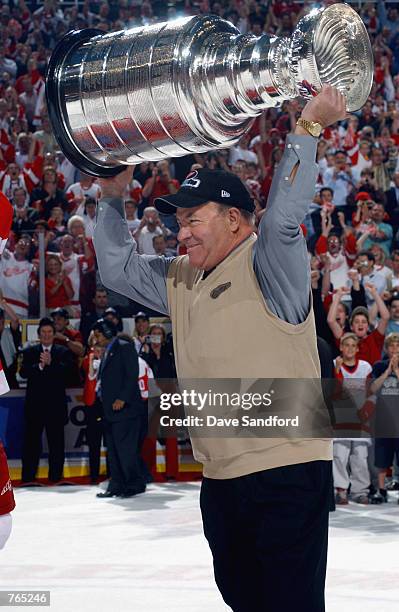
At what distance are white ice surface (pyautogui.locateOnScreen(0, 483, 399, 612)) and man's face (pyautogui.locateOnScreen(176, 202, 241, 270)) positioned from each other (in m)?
2.79

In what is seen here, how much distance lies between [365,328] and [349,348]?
761 millimetres

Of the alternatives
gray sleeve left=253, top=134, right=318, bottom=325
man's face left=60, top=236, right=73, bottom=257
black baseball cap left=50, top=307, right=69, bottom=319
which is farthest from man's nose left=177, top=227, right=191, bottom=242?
man's face left=60, top=236, right=73, bottom=257

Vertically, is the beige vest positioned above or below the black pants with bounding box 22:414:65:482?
above

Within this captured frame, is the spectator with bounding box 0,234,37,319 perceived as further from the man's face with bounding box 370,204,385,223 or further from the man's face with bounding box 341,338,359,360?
the man's face with bounding box 370,204,385,223

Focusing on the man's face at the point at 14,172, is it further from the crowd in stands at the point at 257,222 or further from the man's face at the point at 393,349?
the man's face at the point at 393,349

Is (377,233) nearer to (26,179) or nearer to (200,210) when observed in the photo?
(26,179)

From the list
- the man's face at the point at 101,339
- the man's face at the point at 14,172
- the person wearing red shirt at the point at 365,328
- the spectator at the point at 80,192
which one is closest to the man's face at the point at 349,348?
the person wearing red shirt at the point at 365,328

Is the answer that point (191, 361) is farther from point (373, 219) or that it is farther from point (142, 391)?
point (373, 219)

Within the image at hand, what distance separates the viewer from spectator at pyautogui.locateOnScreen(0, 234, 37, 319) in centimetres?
1195

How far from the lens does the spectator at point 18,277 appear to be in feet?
39.2

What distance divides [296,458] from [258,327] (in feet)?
1.37

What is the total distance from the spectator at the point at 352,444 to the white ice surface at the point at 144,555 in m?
0.30

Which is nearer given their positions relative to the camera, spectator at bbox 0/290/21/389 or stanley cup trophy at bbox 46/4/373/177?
stanley cup trophy at bbox 46/4/373/177

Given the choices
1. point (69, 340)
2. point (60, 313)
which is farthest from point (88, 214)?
point (69, 340)
